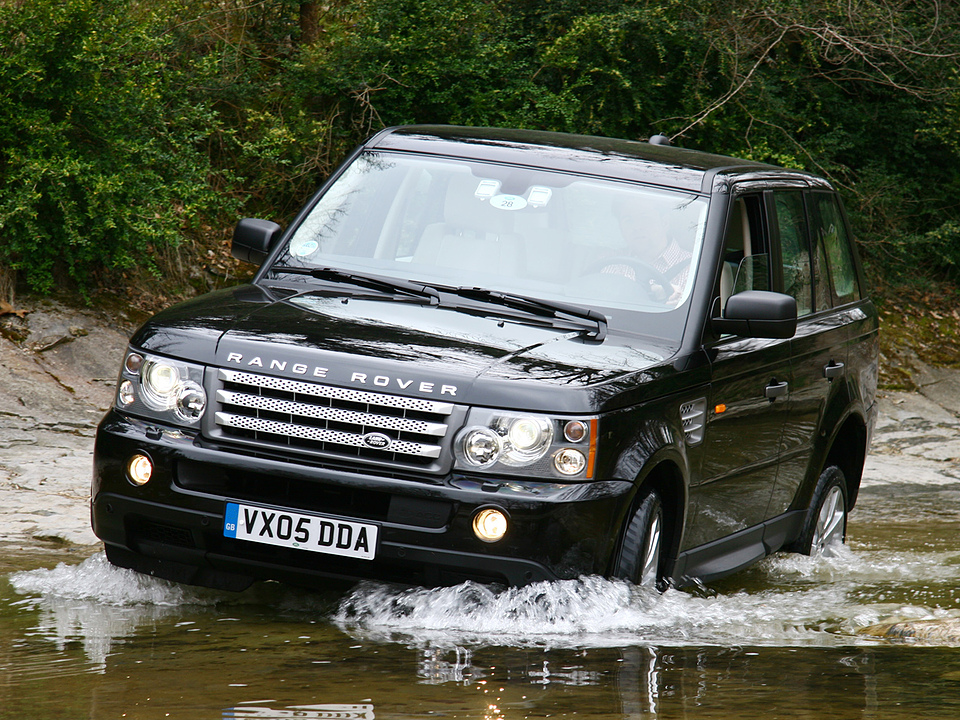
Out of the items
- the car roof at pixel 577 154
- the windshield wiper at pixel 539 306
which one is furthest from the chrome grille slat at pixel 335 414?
the car roof at pixel 577 154

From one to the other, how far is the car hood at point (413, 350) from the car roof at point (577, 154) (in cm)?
94

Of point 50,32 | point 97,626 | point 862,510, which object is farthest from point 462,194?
point 50,32

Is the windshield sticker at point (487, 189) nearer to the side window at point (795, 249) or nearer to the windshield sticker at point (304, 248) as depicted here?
the windshield sticker at point (304, 248)

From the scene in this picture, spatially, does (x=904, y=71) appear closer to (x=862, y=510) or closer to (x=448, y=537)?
(x=862, y=510)

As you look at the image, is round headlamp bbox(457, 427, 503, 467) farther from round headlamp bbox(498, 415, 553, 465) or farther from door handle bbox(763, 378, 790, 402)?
door handle bbox(763, 378, 790, 402)

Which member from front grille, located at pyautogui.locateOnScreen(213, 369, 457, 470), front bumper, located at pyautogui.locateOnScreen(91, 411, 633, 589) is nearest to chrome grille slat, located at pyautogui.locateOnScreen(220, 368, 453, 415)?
front grille, located at pyautogui.locateOnScreen(213, 369, 457, 470)

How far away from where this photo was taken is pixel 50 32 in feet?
31.6

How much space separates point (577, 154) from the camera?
226 inches

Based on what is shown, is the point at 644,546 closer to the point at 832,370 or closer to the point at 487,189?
the point at 487,189

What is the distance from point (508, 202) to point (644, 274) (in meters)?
0.67

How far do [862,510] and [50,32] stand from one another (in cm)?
664

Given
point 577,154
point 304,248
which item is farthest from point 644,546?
point 304,248

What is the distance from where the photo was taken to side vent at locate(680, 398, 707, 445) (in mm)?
4891

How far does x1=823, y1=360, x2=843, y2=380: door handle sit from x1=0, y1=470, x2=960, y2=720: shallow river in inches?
49.2
